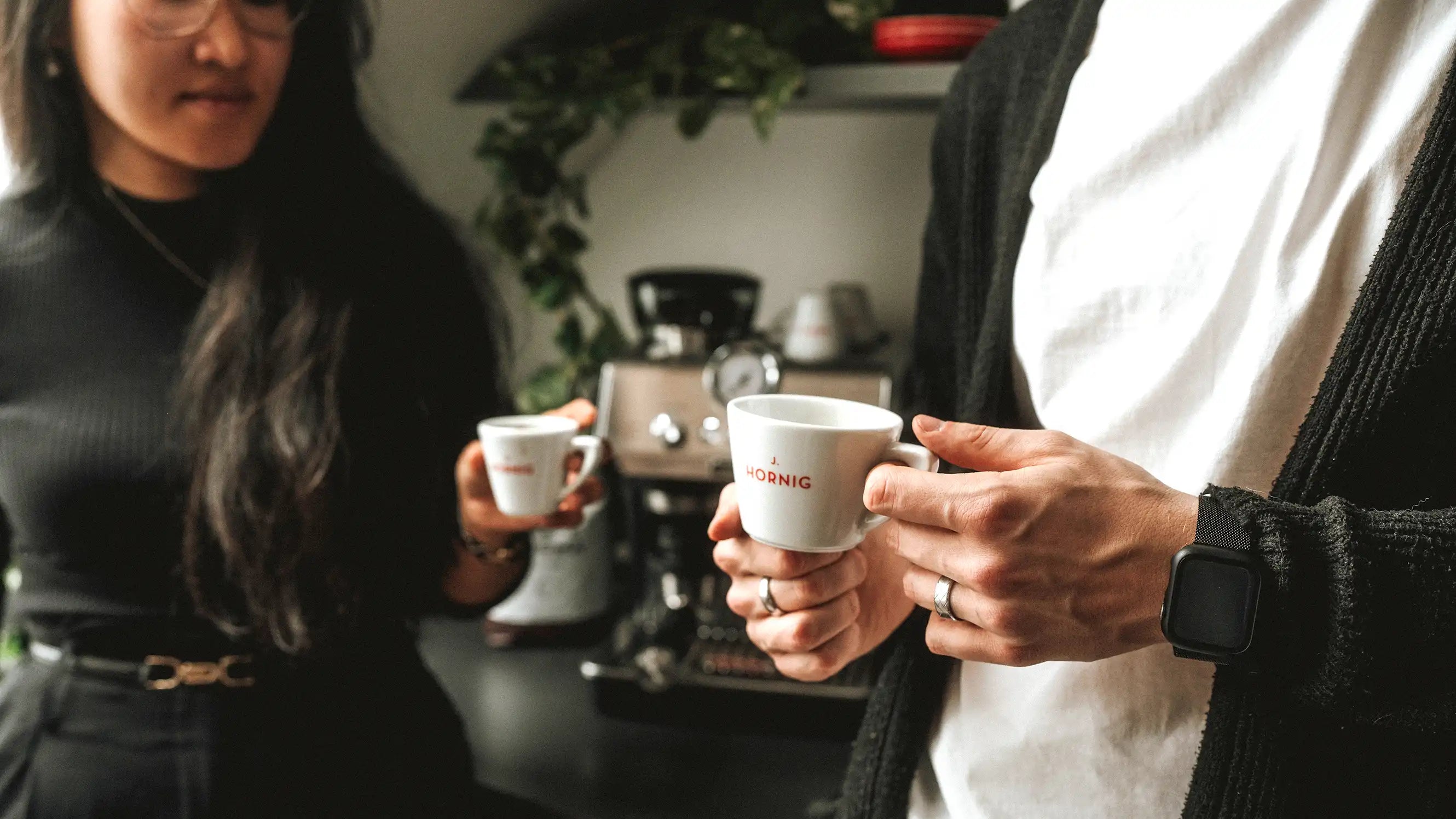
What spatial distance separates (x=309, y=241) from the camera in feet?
3.61

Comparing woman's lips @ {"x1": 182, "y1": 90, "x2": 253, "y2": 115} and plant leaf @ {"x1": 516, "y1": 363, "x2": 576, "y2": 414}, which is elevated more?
woman's lips @ {"x1": 182, "y1": 90, "x2": 253, "y2": 115}

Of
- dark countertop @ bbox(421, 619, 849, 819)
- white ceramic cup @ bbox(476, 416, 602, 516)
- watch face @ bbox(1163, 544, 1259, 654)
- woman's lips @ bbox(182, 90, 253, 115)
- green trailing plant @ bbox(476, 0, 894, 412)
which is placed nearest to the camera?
watch face @ bbox(1163, 544, 1259, 654)

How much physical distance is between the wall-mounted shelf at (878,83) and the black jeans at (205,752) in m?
0.95

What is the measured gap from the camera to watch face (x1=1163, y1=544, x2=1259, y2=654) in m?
0.47

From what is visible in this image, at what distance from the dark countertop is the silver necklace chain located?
2.13ft

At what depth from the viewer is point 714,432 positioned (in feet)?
4.45

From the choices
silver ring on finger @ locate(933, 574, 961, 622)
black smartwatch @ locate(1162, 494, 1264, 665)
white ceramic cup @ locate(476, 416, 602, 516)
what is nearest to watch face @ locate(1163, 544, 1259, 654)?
black smartwatch @ locate(1162, 494, 1264, 665)

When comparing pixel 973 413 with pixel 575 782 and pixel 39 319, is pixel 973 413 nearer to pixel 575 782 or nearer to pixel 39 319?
pixel 575 782

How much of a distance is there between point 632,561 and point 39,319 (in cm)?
77

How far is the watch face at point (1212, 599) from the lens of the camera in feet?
1.55

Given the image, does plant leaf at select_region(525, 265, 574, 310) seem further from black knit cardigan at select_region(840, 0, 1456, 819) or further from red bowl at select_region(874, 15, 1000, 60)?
black knit cardigan at select_region(840, 0, 1456, 819)

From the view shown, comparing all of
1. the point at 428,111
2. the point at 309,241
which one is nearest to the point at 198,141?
the point at 309,241

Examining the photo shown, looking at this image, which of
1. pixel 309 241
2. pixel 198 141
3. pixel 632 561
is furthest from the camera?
pixel 632 561

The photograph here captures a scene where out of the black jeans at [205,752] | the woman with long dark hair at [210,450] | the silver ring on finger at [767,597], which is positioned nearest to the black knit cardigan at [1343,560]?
the silver ring on finger at [767,597]
